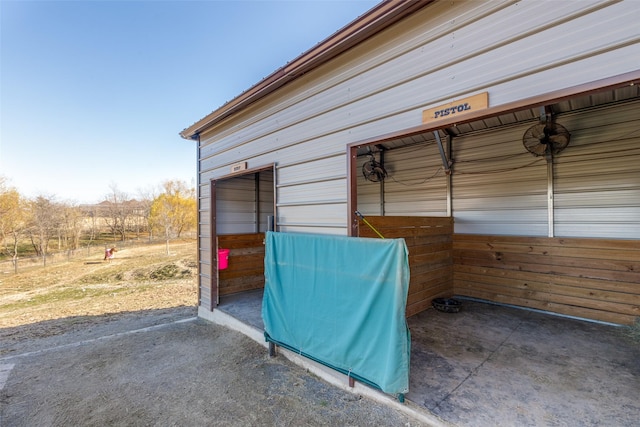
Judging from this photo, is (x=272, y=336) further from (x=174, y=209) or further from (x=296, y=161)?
(x=174, y=209)

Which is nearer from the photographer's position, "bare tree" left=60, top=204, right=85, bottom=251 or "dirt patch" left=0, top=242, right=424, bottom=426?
"dirt patch" left=0, top=242, right=424, bottom=426

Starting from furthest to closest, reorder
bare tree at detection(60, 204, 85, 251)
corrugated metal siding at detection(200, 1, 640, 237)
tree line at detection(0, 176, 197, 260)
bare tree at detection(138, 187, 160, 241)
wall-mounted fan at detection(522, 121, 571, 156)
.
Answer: bare tree at detection(138, 187, 160, 241), bare tree at detection(60, 204, 85, 251), tree line at detection(0, 176, 197, 260), wall-mounted fan at detection(522, 121, 571, 156), corrugated metal siding at detection(200, 1, 640, 237)

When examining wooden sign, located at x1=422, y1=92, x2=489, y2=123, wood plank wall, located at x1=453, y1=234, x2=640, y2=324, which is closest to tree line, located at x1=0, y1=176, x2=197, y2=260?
wood plank wall, located at x1=453, y1=234, x2=640, y2=324

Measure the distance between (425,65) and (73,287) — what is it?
12404 millimetres

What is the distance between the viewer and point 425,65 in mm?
1970

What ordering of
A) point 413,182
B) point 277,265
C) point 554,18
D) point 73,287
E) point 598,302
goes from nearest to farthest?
point 554,18 → point 277,265 → point 598,302 → point 413,182 → point 73,287

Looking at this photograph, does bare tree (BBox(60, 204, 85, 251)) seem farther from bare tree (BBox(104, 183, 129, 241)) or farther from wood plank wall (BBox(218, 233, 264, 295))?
wood plank wall (BBox(218, 233, 264, 295))

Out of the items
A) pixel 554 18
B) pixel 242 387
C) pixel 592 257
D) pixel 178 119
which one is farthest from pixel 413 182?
pixel 178 119

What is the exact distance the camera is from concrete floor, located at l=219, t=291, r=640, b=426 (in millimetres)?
1777

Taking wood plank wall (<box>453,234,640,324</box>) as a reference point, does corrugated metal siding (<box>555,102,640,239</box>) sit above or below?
above

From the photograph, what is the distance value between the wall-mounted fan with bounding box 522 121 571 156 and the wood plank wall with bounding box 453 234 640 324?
1313 mm

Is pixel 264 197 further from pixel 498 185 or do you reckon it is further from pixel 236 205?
pixel 498 185

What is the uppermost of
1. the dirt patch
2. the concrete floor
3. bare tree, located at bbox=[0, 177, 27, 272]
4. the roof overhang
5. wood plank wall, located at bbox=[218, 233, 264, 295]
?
the roof overhang

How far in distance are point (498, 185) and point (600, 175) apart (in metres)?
1.16
